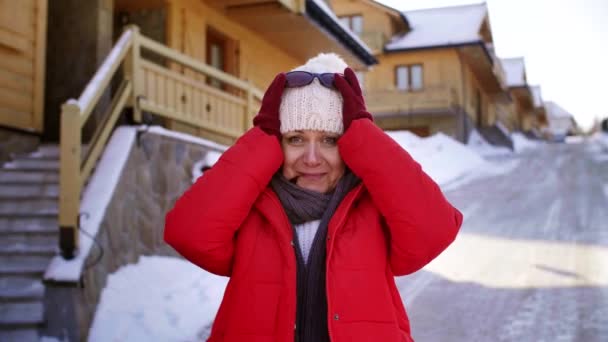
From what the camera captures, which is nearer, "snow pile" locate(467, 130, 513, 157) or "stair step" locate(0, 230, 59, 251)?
"stair step" locate(0, 230, 59, 251)

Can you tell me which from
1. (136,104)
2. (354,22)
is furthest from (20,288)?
(354,22)

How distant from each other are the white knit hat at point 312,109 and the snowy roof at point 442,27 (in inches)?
1014

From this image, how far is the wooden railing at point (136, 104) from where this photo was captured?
16.4ft

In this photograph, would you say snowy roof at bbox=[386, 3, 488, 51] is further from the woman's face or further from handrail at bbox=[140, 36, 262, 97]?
the woman's face

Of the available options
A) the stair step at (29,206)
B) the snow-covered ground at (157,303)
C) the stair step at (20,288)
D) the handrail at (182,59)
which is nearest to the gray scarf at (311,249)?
the snow-covered ground at (157,303)

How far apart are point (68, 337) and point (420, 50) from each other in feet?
83.4

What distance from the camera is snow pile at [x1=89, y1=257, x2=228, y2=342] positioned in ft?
15.7

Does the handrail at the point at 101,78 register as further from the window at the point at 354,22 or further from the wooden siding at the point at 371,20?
the window at the point at 354,22

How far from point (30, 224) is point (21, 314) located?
1.30 metres

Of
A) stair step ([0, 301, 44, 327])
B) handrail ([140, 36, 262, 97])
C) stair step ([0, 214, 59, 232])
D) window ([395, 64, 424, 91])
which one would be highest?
window ([395, 64, 424, 91])

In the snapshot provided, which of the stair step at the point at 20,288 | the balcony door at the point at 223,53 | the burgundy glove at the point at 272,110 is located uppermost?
the balcony door at the point at 223,53

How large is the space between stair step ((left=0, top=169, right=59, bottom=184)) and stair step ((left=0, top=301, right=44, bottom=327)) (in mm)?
1837

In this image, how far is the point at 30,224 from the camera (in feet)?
19.0

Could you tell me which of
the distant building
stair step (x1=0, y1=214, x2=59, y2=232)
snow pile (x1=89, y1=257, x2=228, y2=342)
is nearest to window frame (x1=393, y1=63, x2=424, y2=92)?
snow pile (x1=89, y1=257, x2=228, y2=342)
